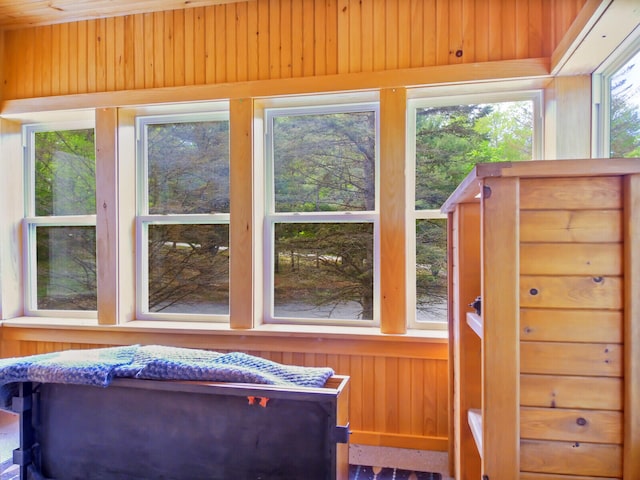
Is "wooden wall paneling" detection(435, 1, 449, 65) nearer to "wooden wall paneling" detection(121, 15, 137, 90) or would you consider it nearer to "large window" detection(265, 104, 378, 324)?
"large window" detection(265, 104, 378, 324)

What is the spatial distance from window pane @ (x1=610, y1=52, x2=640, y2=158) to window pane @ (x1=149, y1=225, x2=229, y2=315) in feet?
7.48

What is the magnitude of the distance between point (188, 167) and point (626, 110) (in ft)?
8.39

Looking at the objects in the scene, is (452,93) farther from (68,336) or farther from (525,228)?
(68,336)

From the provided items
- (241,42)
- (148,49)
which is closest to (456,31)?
(241,42)

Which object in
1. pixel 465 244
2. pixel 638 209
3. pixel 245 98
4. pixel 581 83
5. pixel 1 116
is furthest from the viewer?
pixel 1 116

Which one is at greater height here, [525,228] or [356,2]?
[356,2]

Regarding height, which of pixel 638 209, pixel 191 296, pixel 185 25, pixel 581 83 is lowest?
pixel 191 296

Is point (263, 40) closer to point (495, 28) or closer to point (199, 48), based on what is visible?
point (199, 48)

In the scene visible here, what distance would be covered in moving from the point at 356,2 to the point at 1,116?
2.67m

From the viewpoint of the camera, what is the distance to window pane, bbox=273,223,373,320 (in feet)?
8.07

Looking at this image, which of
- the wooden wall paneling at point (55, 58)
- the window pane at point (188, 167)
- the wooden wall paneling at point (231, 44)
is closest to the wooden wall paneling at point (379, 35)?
the wooden wall paneling at point (231, 44)

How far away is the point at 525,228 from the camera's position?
107 cm

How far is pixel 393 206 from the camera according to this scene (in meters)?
2.27

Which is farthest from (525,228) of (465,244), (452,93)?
(452,93)
